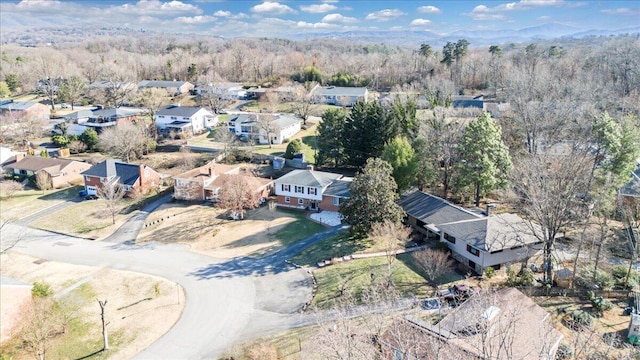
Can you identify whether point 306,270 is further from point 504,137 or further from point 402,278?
point 504,137

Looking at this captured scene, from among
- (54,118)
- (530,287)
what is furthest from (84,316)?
(54,118)

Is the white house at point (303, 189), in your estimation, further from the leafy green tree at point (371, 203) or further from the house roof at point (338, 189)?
the leafy green tree at point (371, 203)

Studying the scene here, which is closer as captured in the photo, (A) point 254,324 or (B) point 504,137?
(A) point 254,324

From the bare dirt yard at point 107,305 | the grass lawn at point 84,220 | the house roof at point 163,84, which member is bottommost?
the bare dirt yard at point 107,305

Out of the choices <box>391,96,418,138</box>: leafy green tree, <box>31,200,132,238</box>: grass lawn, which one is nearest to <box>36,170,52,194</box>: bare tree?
<box>31,200,132,238</box>: grass lawn

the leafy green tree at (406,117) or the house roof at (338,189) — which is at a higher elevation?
the leafy green tree at (406,117)

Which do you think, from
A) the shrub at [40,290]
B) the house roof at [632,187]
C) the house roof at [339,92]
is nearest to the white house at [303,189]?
the shrub at [40,290]
